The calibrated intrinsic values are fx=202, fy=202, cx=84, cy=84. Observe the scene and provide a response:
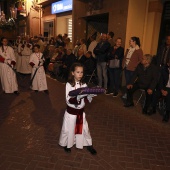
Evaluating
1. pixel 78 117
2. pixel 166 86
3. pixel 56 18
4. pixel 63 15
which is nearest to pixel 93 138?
pixel 78 117

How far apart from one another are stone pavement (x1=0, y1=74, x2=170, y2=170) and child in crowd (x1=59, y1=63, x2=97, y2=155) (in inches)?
7.2

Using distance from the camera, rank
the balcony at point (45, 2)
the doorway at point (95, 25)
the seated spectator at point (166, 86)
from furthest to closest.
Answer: the balcony at point (45, 2)
the doorway at point (95, 25)
the seated spectator at point (166, 86)

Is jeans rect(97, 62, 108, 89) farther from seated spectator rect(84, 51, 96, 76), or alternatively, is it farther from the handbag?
seated spectator rect(84, 51, 96, 76)

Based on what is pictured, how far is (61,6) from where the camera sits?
1381 cm

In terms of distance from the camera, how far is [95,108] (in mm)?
6023

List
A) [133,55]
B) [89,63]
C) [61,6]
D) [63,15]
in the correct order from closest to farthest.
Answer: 1. [133,55]
2. [89,63]
3. [61,6]
4. [63,15]

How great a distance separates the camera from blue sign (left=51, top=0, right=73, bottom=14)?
12.7 metres

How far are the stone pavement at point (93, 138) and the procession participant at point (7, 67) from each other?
Result: 2.39 ft

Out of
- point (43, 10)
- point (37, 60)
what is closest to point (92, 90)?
point (37, 60)

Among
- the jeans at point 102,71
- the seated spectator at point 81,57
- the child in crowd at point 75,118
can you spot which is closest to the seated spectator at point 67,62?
the seated spectator at point 81,57

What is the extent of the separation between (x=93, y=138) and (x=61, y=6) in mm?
11689

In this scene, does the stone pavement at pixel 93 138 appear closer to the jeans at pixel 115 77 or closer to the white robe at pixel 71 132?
the white robe at pixel 71 132

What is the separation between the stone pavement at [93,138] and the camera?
135 inches

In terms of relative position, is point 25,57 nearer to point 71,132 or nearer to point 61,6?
point 61,6
